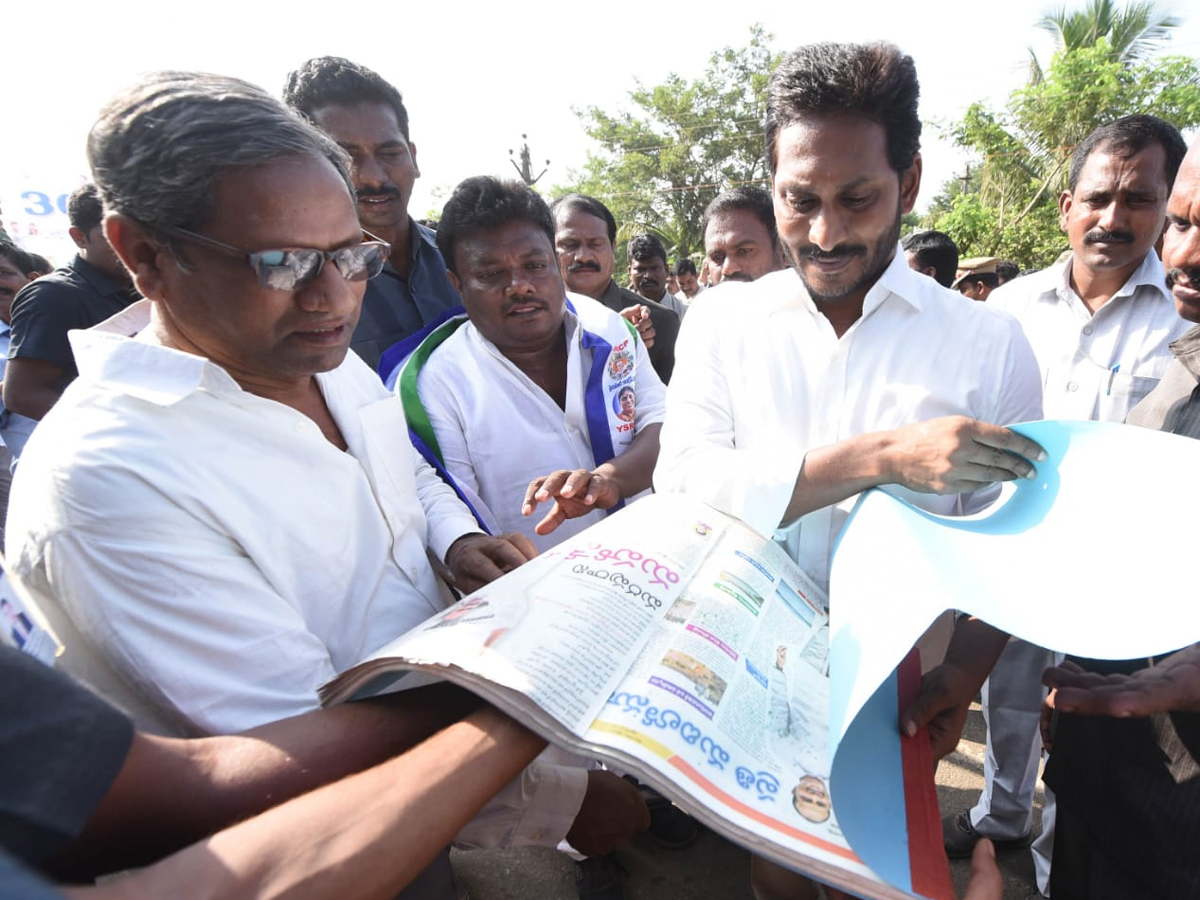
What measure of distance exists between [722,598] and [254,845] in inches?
29.2

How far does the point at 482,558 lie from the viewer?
4.85 ft

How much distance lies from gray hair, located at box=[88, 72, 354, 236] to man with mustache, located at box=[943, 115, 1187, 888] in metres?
2.47

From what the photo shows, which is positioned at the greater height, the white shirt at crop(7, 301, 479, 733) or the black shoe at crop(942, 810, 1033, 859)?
the white shirt at crop(7, 301, 479, 733)

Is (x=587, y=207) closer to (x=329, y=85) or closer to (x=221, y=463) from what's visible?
(x=329, y=85)

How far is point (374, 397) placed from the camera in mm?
1573

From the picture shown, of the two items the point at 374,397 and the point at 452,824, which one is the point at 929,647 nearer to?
the point at 452,824

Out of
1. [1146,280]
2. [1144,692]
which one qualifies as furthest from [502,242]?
[1146,280]

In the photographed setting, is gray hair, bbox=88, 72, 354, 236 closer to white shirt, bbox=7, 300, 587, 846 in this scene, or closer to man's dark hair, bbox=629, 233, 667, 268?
white shirt, bbox=7, 300, 587, 846

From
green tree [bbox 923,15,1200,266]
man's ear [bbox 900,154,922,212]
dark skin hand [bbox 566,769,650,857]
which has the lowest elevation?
dark skin hand [bbox 566,769,650,857]

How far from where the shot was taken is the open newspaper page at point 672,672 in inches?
30.7

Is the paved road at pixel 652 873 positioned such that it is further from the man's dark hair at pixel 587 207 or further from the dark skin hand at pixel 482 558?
the man's dark hair at pixel 587 207

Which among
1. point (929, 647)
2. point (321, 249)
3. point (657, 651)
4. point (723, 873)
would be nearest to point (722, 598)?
point (657, 651)

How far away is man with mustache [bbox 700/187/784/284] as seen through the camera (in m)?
3.71

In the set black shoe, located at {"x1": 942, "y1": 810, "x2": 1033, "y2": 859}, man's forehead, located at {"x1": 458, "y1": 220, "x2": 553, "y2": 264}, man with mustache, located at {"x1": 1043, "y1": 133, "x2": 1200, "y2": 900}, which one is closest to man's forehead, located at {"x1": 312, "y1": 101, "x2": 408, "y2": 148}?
man's forehead, located at {"x1": 458, "y1": 220, "x2": 553, "y2": 264}
